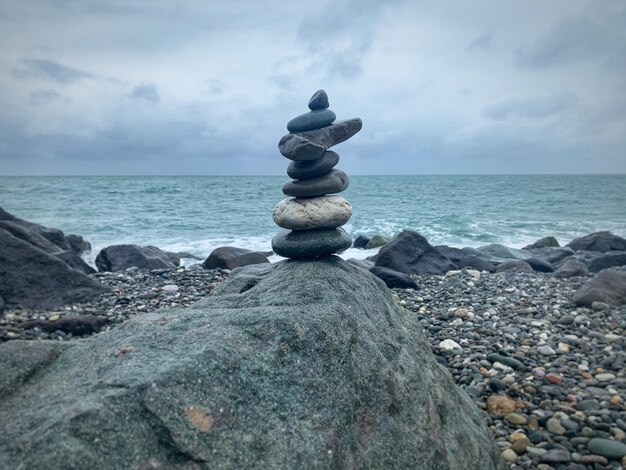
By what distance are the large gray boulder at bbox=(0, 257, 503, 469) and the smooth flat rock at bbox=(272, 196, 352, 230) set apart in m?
0.95

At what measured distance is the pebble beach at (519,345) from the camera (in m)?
5.23

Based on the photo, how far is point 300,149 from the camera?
16.6 feet

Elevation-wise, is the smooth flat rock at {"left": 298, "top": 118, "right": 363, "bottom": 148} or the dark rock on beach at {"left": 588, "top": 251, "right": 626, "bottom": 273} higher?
the smooth flat rock at {"left": 298, "top": 118, "right": 363, "bottom": 148}

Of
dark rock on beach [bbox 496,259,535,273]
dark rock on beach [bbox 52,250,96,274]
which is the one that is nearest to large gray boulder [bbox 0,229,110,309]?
dark rock on beach [bbox 52,250,96,274]

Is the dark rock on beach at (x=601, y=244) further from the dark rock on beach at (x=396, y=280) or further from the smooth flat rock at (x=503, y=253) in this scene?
the dark rock on beach at (x=396, y=280)

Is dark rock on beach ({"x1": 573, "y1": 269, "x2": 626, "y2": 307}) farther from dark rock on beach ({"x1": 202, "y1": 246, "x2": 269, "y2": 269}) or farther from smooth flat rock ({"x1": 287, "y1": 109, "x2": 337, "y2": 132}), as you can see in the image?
dark rock on beach ({"x1": 202, "y1": 246, "x2": 269, "y2": 269})

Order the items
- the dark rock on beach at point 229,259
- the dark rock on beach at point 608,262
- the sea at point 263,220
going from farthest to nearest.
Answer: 1. the sea at point 263,220
2. the dark rock on beach at point 608,262
3. the dark rock on beach at point 229,259

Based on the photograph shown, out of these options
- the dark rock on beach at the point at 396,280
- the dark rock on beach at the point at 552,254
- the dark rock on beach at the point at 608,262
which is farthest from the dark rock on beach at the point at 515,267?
the dark rock on beach at the point at 396,280

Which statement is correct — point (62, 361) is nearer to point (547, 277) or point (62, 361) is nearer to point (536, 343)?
point (536, 343)

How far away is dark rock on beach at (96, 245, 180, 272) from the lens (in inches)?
582

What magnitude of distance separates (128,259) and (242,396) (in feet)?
42.5

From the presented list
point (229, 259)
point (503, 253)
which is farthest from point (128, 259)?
point (503, 253)

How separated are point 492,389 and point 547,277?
804cm

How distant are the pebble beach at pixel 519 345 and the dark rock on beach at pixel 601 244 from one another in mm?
9199
